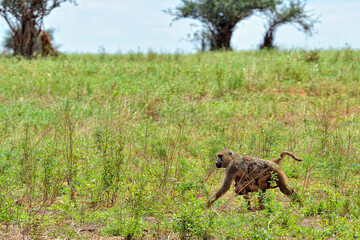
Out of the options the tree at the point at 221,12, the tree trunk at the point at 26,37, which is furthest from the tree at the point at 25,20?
the tree at the point at 221,12

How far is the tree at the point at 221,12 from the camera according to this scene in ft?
80.2

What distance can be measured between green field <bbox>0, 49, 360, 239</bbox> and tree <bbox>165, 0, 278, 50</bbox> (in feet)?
26.0

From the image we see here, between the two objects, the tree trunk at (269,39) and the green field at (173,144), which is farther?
the tree trunk at (269,39)

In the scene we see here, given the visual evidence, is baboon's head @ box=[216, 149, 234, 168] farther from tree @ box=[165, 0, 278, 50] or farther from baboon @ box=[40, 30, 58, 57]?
tree @ box=[165, 0, 278, 50]

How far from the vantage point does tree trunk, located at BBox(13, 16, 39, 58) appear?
20.4 metres

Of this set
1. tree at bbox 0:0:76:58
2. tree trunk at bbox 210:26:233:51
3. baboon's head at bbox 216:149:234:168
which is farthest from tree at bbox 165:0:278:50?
baboon's head at bbox 216:149:234:168

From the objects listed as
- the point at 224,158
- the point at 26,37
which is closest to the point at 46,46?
the point at 26,37

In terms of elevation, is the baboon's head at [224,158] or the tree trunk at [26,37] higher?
the tree trunk at [26,37]

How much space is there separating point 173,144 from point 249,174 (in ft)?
5.78

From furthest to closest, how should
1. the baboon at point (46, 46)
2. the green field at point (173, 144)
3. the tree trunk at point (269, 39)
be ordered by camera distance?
1. the tree trunk at point (269, 39)
2. the baboon at point (46, 46)
3. the green field at point (173, 144)

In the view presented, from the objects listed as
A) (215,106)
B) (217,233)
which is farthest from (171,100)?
(217,233)

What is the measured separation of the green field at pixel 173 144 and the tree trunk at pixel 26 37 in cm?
539

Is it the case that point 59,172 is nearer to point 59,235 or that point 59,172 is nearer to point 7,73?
point 59,235

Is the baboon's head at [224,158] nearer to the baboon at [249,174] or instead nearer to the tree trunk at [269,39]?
the baboon at [249,174]
